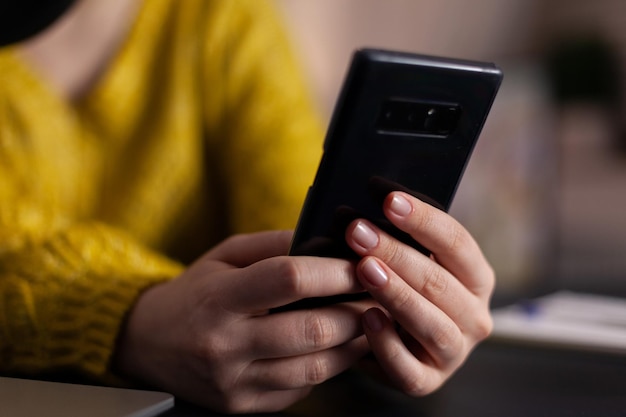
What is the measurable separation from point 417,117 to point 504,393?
0.17 metres

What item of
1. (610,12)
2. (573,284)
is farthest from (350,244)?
(610,12)

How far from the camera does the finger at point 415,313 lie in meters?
0.32

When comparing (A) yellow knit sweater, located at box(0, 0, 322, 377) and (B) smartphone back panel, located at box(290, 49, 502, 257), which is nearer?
(B) smartphone back panel, located at box(290, 49, 502, 257)

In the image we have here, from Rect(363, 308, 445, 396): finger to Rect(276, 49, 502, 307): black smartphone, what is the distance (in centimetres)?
3

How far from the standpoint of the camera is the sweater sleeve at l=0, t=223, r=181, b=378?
40 cm

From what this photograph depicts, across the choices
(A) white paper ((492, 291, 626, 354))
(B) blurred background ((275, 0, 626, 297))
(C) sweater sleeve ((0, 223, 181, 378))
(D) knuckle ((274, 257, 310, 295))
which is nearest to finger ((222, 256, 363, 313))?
(D) knuckle ((274, 257, 310, 295))

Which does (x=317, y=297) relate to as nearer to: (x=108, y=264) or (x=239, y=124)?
(x=108, y=264)

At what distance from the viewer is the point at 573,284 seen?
906mm

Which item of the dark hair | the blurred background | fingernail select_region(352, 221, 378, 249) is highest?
the dark hair

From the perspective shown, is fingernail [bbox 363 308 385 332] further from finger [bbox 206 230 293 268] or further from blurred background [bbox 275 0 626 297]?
blurred background [bbox 275 0 626 297]

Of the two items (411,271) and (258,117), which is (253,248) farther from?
(258,117)

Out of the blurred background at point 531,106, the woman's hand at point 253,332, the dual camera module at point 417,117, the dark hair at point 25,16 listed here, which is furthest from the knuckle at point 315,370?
the blurred background at point 531,106

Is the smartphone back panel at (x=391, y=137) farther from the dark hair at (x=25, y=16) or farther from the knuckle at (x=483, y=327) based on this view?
the dark hair at (x=25, y=16)

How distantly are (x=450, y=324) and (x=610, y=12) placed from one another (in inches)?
86.8
